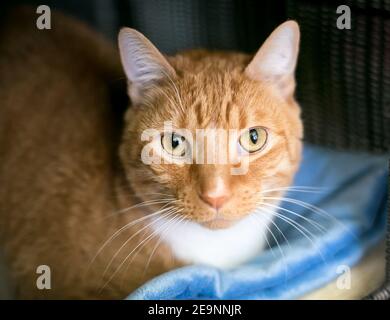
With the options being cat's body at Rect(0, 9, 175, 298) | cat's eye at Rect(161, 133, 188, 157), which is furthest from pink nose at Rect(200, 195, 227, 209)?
cat's body at Rect(0, 9, 175, 298)

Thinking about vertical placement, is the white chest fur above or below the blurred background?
below

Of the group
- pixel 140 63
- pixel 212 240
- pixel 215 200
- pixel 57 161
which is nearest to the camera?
pixel 215 200

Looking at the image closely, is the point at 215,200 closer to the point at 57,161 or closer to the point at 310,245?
the point at 310,245

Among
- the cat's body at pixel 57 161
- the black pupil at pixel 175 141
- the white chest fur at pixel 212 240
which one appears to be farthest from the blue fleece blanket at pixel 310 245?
the black pupil at pixel 175 141

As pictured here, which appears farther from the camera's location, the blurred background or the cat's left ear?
the blurred background

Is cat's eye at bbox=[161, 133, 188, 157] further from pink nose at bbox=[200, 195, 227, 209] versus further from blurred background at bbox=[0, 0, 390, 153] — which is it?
blurred background at bbox=[0, 0, 390, 153]

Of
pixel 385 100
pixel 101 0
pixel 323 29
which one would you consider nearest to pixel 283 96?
pixel 323 29

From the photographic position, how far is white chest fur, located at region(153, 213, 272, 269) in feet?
4.62

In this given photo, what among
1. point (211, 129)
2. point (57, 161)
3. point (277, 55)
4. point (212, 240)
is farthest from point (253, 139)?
point (57, 161)

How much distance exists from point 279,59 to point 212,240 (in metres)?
0.51

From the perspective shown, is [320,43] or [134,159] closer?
[134,159]

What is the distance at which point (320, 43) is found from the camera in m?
1.60
